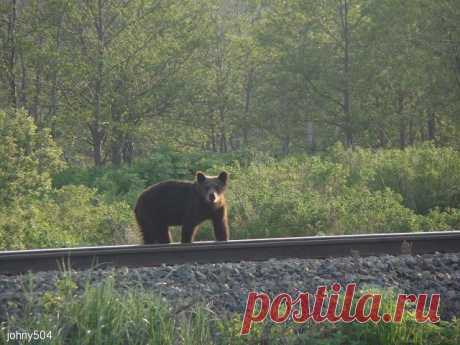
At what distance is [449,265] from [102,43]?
1975 centimetres

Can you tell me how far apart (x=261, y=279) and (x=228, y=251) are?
3.61 ft

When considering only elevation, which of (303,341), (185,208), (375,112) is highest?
(375,112)

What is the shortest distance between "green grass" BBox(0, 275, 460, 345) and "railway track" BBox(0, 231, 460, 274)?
5.82 feet

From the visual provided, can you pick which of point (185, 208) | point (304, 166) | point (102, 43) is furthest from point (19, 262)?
point (102, 43)

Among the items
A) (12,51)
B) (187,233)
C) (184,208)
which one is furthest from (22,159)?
(12,51)

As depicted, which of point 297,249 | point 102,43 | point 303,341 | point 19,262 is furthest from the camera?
point 102,43

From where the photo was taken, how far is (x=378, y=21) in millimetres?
27922

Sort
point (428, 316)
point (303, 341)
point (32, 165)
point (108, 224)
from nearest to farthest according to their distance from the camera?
1. point (303, 341)
2. point (428, 316)
3. point (108, 224)
4. point (32, 165)

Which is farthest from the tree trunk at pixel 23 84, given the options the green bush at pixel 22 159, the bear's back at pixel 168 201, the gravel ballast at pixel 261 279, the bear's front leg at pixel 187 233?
the gravel ballast at pixel 261 279

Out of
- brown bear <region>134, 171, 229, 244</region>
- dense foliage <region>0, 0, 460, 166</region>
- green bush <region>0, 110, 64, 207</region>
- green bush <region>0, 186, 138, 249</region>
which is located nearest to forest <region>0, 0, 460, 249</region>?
dense foliage <region>0, 0, 460, 166</region>

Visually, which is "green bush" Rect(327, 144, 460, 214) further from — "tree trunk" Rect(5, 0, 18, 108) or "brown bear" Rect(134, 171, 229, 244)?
"tree trunk" Rect(5, 0, 18, 108)

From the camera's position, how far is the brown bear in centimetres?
854

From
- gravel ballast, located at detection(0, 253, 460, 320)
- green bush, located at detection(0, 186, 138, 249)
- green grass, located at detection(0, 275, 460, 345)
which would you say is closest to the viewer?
green grass, located at detection(0, 275, 460, 345)

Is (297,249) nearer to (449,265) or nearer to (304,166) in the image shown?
(449,265)
